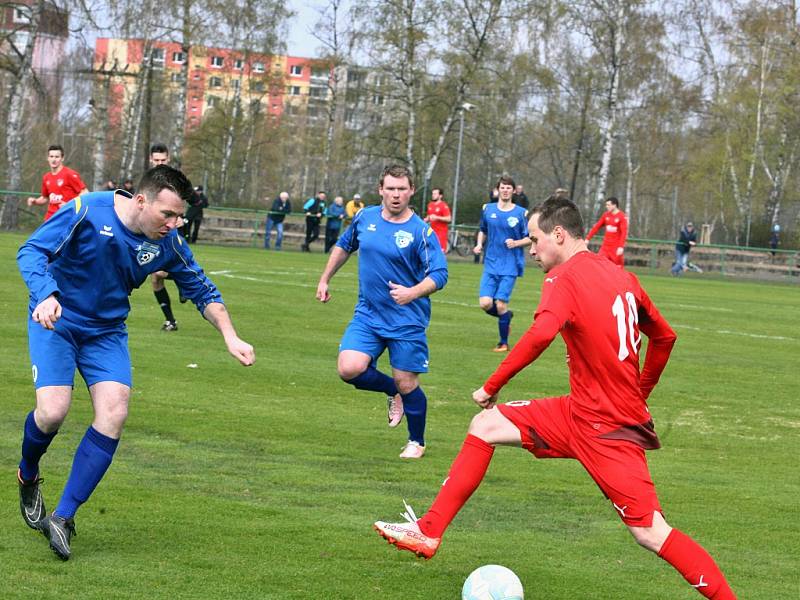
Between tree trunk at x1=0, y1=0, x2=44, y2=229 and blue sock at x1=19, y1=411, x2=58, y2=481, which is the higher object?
tree trunk at x1=0, y1=0, x2=44, y2=229

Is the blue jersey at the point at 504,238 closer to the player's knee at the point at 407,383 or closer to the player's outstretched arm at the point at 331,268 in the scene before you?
the player's outstretched arm at the point at 331,268

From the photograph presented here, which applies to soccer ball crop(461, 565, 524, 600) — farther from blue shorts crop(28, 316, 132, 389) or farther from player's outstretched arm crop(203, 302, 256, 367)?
blue shorts crop(28, 316, 132, 389)

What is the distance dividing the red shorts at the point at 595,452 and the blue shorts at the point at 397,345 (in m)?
3.28

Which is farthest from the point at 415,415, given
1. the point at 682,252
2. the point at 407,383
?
the point at 682,252

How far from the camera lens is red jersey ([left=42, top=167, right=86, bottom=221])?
63.1 ft

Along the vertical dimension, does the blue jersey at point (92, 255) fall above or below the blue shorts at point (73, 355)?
above

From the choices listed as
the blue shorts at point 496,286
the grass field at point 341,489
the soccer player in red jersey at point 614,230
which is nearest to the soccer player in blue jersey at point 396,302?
the grass field at point 341,489

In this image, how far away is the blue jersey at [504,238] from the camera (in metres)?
15.6

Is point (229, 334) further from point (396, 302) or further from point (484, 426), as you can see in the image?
point (396, 302)

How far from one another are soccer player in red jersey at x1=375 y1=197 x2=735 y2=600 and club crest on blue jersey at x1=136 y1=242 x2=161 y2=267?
186 centimetres

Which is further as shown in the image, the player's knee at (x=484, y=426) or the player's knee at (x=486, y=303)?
the player's knee at (x=486, y=303)

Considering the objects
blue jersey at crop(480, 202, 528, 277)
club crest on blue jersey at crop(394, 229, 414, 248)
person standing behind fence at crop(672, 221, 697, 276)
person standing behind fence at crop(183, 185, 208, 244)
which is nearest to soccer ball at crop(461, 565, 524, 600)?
club crest on blue jersey at crop(394, 229, 414, 248)

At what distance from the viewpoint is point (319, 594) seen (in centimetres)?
526

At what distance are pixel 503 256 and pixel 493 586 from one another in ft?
35.4
